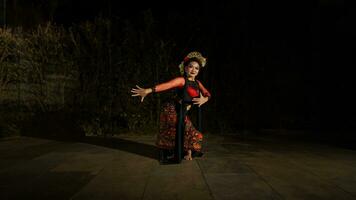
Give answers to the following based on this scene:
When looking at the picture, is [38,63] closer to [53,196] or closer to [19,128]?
[19,128]

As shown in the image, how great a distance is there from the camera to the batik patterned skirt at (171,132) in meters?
5.43

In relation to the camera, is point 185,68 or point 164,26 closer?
point 185,68

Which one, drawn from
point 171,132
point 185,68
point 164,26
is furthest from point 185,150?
point 164,26

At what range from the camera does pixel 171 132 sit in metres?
5.45

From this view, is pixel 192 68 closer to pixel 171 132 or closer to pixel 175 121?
pixel 175 121

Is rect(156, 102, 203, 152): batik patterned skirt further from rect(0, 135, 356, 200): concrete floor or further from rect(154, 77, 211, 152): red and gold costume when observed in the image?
rect(0, 135, 356, 200): concrete floor

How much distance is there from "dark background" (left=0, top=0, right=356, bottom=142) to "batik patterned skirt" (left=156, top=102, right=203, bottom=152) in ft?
12.3

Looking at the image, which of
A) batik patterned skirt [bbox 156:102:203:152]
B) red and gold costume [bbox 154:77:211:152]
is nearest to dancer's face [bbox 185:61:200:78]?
red and gold costume [bbox 154:77:211:152]

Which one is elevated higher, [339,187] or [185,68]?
[185,68]

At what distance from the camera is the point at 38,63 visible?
9.23 metres

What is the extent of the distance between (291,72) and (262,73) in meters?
1.21

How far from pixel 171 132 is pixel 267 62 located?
5550 millimetres

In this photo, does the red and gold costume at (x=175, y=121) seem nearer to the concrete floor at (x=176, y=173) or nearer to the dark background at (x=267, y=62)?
the concrete floor at (x=176, y=173)

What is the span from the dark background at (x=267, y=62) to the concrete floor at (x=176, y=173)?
99.1 inches
